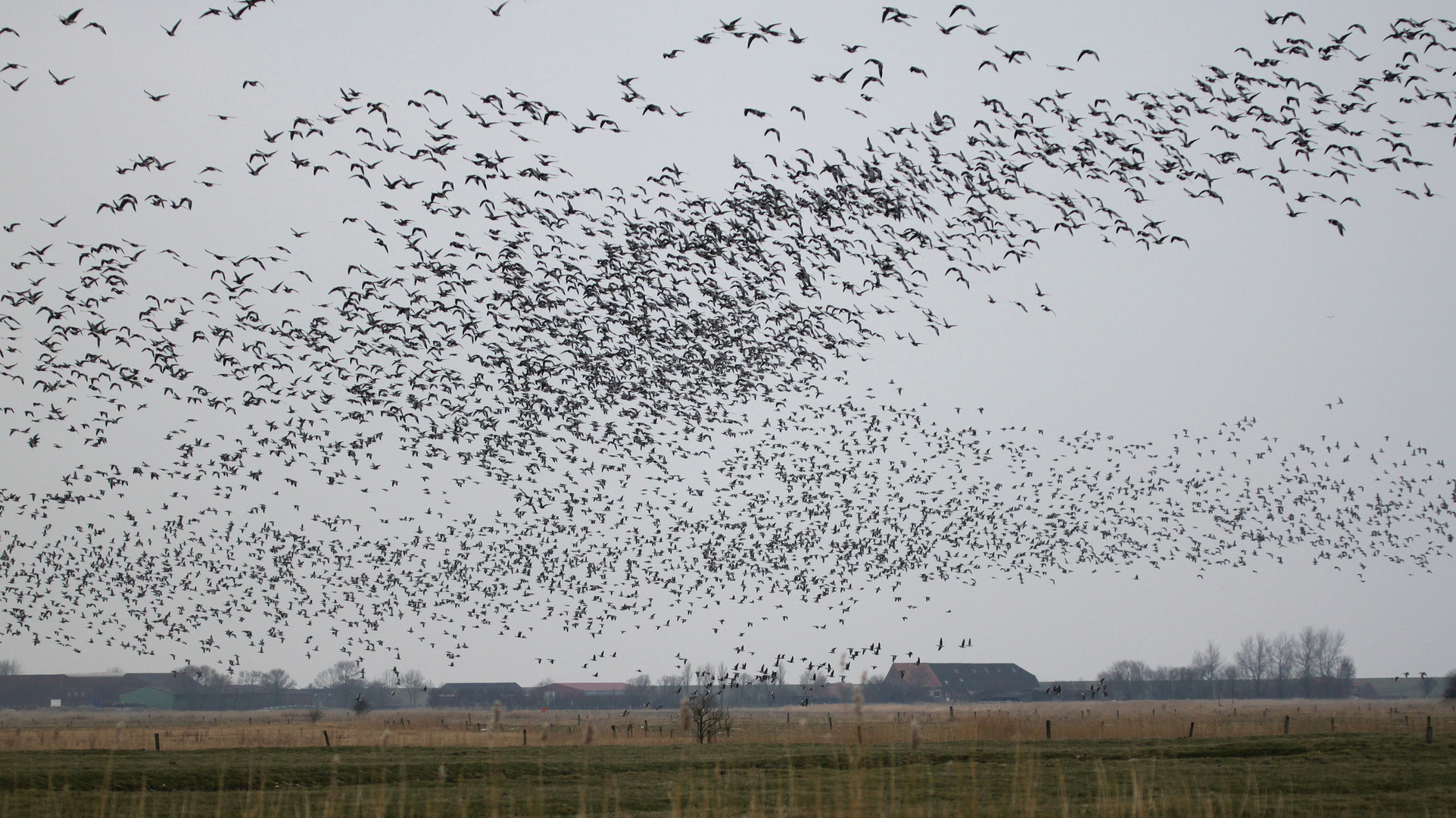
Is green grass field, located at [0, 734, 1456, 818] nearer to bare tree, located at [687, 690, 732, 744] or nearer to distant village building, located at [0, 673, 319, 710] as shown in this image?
bare tree, located at [687, 690, 732, 744]

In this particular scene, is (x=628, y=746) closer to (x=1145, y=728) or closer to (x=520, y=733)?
(x=520, y=733)

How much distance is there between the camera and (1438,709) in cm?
8138

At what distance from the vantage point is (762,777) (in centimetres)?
2670

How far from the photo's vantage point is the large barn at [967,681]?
14300 cm

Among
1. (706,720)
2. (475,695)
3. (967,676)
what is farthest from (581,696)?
(706,720)

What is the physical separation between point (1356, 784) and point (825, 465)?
2350 cm

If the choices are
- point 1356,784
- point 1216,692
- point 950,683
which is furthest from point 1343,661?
point 1356,784

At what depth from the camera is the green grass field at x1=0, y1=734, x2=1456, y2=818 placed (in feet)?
63.9

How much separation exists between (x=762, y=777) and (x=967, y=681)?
417ft

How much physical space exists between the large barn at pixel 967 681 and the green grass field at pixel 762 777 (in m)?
105

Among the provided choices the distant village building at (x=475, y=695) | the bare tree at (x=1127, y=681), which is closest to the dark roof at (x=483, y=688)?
the distant village building at (x=475, y=695)

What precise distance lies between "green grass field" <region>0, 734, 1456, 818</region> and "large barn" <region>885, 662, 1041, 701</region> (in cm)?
10479

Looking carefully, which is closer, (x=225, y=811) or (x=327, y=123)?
(x=225, y=811)

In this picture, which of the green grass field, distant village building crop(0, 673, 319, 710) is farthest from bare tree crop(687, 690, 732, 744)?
distant village building crop(0, 673, 319, 710)
